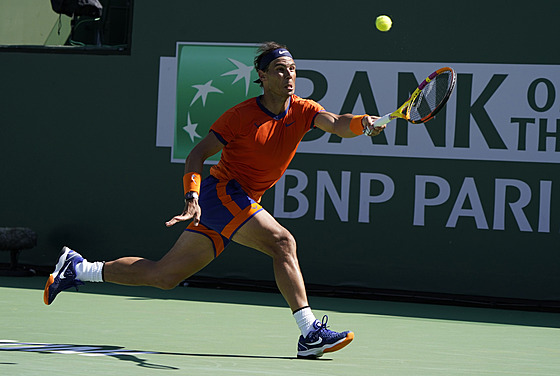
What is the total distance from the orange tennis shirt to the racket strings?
0.49 metres

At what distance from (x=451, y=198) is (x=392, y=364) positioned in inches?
117

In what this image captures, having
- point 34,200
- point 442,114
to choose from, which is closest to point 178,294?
point 34,200

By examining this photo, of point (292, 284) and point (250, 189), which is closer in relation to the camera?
point (292, 284)

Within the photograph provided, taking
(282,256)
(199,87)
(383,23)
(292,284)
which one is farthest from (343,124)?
(199,87)

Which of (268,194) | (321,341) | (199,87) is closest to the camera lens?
(321,341)

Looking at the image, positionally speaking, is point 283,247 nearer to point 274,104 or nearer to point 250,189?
point 250,189

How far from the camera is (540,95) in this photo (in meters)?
7.18

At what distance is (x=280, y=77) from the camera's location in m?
4.86

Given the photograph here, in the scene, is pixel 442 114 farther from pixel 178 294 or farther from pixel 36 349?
pixel 36 349

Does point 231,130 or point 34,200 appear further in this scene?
point 34,200

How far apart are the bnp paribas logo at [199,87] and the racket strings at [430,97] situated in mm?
2963

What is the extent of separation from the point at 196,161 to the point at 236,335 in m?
1.24

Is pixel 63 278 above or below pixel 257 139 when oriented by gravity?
below

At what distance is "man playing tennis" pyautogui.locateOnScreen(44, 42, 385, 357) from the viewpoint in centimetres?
463
